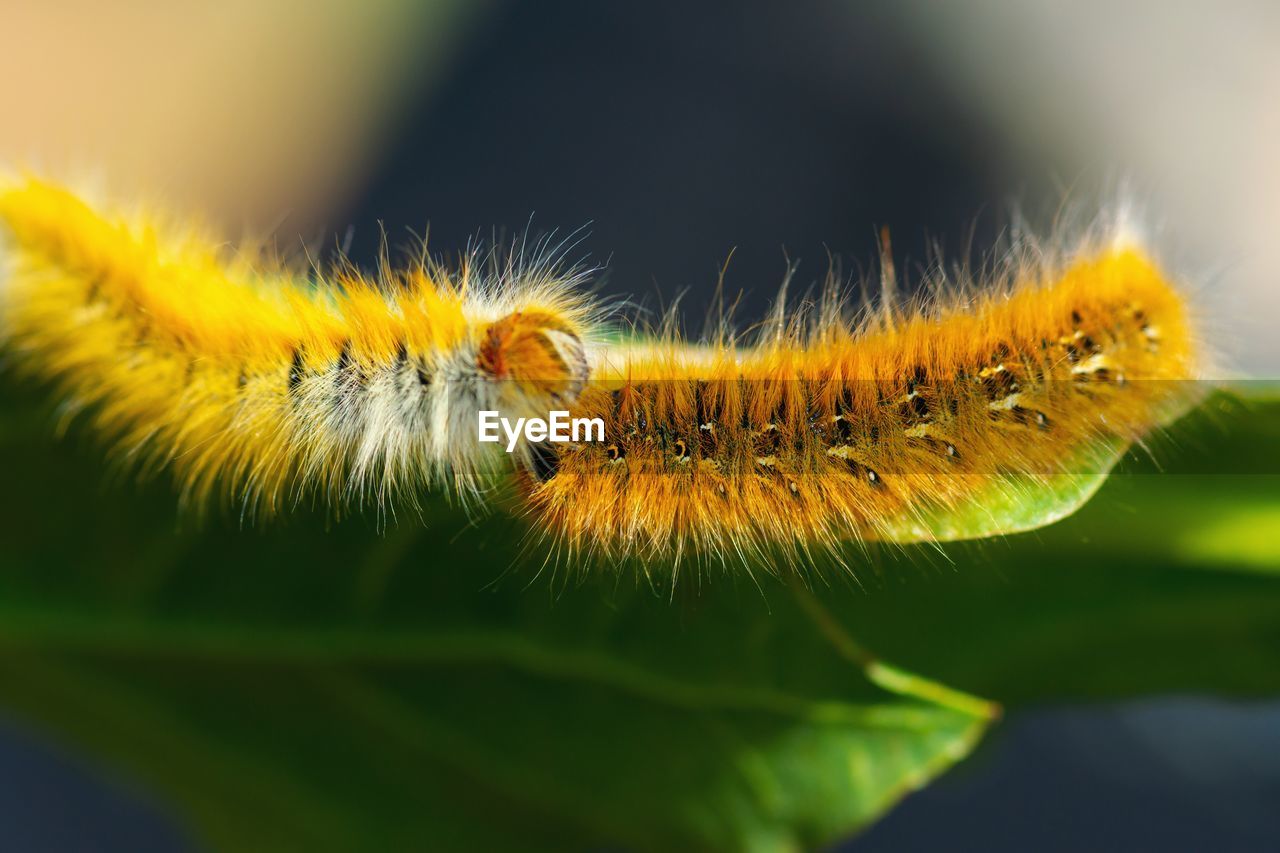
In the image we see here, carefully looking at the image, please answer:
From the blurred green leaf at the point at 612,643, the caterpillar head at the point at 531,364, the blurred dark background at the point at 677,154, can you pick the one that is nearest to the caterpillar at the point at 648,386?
the caterpillar head at the point at 531,364

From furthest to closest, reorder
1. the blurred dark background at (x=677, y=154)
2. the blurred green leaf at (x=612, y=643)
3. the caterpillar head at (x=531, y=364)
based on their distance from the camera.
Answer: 1. the blurred dark background at (x=677, y=154)
2. the blurred green leaf at (x=612, y=643)
3. the caterpillar head at (x=531, y=364)

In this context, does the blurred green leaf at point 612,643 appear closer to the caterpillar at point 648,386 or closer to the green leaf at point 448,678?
the green leaf at point 448,678

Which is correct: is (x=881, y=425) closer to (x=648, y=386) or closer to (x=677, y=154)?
(x=648, y=386)

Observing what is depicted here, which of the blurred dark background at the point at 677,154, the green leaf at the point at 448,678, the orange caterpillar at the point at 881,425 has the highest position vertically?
the blurred dark background at the point at 677,154

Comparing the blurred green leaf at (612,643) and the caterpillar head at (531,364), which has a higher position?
the caterpillar head at (531,364)

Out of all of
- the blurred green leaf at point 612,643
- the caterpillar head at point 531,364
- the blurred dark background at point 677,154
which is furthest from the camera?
the blurred dark background at point 677,154

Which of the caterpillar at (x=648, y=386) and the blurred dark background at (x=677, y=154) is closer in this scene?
the caterpillar at (x=648, y=386)

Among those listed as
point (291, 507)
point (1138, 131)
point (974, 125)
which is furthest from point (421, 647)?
point (1138, 131)
